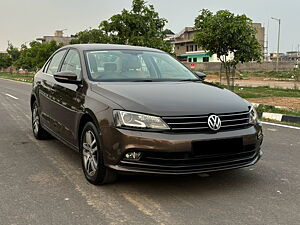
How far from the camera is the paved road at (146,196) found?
3.31 meters

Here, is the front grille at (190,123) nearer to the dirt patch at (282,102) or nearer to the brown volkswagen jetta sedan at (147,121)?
the brown volkswagen jetta sedan at (147,121)

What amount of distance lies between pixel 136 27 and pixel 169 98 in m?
18.3

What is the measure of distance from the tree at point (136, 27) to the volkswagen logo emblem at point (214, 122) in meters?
17.6

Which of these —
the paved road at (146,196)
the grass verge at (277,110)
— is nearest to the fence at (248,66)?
the grass verge at (277,110)

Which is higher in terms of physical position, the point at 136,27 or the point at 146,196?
the point at 136,27

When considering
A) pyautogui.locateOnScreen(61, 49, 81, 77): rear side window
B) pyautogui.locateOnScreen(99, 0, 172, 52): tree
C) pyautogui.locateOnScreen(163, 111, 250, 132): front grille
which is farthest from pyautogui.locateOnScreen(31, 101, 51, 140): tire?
pyautogui.locateOnScreen(99, 0, 172, 52): tree

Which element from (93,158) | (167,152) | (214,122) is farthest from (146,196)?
(214,122)

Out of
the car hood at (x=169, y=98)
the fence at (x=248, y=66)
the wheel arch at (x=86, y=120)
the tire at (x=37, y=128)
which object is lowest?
the fence at (x=248, y=66)

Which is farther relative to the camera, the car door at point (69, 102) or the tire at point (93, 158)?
the car door at point (69, 102)

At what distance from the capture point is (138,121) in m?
3.64

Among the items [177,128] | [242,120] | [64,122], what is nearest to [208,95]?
[242,120]

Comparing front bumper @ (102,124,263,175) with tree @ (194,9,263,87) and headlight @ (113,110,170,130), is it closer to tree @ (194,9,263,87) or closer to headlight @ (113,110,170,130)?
headlight @ (113,110,170,130)

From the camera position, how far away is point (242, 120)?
3939 millimetres

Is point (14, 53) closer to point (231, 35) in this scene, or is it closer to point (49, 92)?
point (231, 35)
